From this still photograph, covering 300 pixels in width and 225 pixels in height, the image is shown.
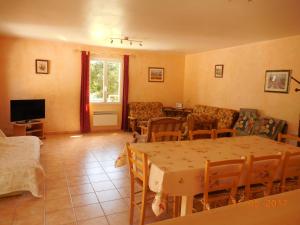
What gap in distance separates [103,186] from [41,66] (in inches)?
162

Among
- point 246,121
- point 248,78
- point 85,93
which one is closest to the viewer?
point 246,121

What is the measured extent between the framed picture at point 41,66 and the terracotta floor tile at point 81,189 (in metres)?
3.88

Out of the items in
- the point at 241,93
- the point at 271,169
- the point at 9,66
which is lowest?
the point at 271,169

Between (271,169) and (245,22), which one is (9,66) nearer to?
(245,22)

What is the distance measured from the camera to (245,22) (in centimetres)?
362

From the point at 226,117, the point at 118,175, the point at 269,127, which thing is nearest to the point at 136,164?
the point at 118,175

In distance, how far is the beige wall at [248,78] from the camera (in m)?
4.47

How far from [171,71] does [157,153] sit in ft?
18.9

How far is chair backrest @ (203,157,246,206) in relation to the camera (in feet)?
6.37

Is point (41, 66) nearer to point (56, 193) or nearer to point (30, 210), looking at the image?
point (56, 193)

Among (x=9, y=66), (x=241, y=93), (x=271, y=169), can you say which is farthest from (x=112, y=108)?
(x=271, y=169)

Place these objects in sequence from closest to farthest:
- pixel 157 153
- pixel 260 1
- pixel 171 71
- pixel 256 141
A: pixel 157 153, pixel 260 1, pixel 256 141, pixel 171 71

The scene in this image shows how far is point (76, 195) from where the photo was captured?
123 inches

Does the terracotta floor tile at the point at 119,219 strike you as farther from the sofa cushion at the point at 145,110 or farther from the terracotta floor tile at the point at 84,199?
the sofa cushion at the point at 145,110
